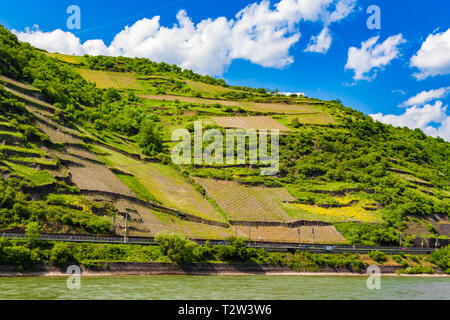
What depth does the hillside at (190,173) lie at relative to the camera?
67625 mm

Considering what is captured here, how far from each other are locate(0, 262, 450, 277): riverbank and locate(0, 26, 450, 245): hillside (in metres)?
7.32

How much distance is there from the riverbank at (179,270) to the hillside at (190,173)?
7323 millimetres

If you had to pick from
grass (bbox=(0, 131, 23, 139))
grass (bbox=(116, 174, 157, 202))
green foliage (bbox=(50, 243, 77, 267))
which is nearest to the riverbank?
green foliage (bbox=(50, 243, 77, 267))

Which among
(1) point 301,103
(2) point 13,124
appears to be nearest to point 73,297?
(2) point 13,124

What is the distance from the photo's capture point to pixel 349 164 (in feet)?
409

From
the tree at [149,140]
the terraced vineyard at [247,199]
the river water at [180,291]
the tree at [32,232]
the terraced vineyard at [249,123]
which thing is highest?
the terraced vineyard at [249,123]

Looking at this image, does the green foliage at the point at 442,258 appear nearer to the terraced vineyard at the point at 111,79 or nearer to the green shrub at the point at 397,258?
the green shrub at the point at 397,258

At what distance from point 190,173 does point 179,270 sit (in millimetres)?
46499

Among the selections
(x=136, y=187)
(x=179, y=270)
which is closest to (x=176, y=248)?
(x=179, y=270)

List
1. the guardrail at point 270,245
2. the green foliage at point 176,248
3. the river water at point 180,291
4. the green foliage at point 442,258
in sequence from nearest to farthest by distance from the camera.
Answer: the river water at point 180,291 → the guardrail at point 270,245 → the green foliage at point 176,248 → the green foliage at point 442,258

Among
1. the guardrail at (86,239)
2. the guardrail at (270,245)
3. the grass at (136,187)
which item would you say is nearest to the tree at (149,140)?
the grass at (136,187)

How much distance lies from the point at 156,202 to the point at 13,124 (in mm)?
29376

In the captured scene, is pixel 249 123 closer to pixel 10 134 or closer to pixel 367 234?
pixel 367 234

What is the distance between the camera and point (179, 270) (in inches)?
2367
